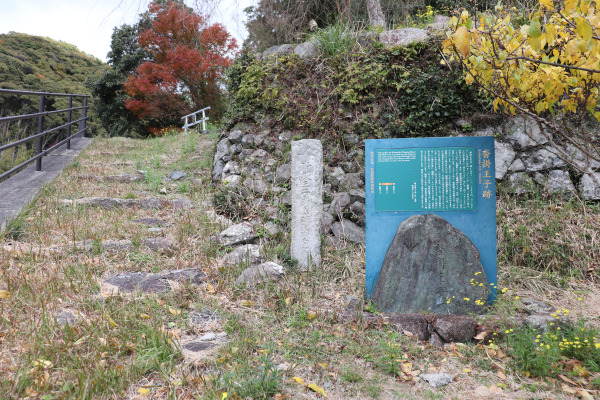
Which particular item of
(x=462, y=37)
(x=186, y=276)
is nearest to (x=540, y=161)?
(x=462, y=37)

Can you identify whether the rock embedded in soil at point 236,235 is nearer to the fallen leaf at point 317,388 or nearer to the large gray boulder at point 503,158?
the fallen leaf at point 317,388

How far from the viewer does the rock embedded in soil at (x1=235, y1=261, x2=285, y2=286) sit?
3.23 m

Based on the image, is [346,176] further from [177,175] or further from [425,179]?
[177,175]

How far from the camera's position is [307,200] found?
12.3 feet

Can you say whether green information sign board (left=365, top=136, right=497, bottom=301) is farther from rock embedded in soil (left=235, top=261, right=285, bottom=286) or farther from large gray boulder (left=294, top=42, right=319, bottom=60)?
large gray boulder (left=294, top=42, right=319, bottom=60)

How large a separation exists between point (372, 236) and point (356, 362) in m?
1.24

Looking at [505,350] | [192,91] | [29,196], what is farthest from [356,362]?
[192,91]

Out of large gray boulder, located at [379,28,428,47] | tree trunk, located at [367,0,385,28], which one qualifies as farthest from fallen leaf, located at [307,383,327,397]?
tree trunk, located at [367,0,385,28]

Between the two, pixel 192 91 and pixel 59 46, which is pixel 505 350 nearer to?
pixel 192 91

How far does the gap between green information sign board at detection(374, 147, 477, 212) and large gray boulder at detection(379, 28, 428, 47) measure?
106 inches

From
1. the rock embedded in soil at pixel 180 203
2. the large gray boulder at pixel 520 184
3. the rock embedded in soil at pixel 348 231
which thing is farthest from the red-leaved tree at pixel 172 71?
the large gray boulder at pixel 520 184

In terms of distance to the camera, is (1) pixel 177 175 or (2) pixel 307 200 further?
(1) pixel 177 175

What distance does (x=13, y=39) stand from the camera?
60.1 ft

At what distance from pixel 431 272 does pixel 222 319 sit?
175 centimetres
